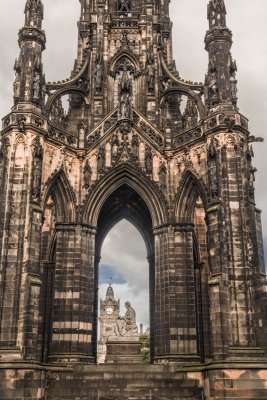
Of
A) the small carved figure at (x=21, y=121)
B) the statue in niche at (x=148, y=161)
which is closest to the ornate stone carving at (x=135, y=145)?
the statue in niche at (x=148, y=161)

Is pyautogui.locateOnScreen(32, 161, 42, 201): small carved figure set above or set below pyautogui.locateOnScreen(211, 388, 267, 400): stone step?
above

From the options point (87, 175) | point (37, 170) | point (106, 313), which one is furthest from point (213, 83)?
point (106, 313)

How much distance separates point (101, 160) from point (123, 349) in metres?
8.59

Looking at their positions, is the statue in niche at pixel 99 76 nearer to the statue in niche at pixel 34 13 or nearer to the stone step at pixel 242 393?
the statue in niche at pixel 34 13

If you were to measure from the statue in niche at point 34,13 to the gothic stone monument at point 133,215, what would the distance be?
6 cm

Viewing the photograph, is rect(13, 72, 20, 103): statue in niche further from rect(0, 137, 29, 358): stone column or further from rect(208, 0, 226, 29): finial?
rect(208, 0, 226, 29): finial

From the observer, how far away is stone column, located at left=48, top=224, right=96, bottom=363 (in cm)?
2145

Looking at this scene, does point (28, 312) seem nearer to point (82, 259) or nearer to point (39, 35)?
point (82, 259)

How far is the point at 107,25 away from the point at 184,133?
360 inches

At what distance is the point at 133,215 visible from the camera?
95.0 feet

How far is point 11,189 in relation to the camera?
20.4 meters

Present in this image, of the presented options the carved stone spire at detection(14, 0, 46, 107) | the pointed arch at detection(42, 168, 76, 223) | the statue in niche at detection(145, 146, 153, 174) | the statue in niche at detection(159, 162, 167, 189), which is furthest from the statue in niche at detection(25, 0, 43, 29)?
the statue in niche at detection(159, 162, 167, 189)

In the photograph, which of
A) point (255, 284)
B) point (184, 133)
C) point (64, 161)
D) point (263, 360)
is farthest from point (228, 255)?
point (64, 161)

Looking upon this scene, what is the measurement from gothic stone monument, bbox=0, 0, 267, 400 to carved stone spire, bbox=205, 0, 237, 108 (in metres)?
0.06
